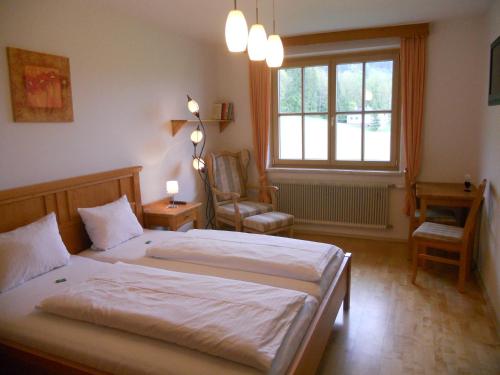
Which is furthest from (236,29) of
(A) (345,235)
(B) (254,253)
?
(A) (345,235)

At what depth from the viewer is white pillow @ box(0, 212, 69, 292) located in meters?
2.21

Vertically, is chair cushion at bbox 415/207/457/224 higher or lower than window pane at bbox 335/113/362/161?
lower

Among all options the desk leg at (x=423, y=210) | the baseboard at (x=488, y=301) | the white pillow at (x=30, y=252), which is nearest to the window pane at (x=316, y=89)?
the desk leg at (x=423, y=210)

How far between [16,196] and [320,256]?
79.0 inches

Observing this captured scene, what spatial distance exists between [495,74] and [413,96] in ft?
3.82

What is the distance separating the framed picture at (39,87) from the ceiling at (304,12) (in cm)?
77

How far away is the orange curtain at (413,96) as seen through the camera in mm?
4008

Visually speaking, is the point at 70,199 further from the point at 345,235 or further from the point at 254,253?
the point at 345,235

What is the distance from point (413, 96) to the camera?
4.09 metres

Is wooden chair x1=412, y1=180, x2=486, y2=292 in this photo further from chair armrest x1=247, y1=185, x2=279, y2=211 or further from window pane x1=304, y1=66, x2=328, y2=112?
window pane x1=304, y1=66, x2=328, y2=112

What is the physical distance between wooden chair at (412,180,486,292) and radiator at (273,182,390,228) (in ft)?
3.36

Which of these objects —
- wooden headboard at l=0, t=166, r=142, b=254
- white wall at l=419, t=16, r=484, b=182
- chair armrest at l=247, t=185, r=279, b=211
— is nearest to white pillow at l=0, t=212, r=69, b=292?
wooden headboard at l=0, t=166, r=142, b=254

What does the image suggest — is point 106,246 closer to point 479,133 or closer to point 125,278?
point 125,278

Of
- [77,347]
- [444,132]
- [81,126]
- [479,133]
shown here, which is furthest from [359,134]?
[77,347]
